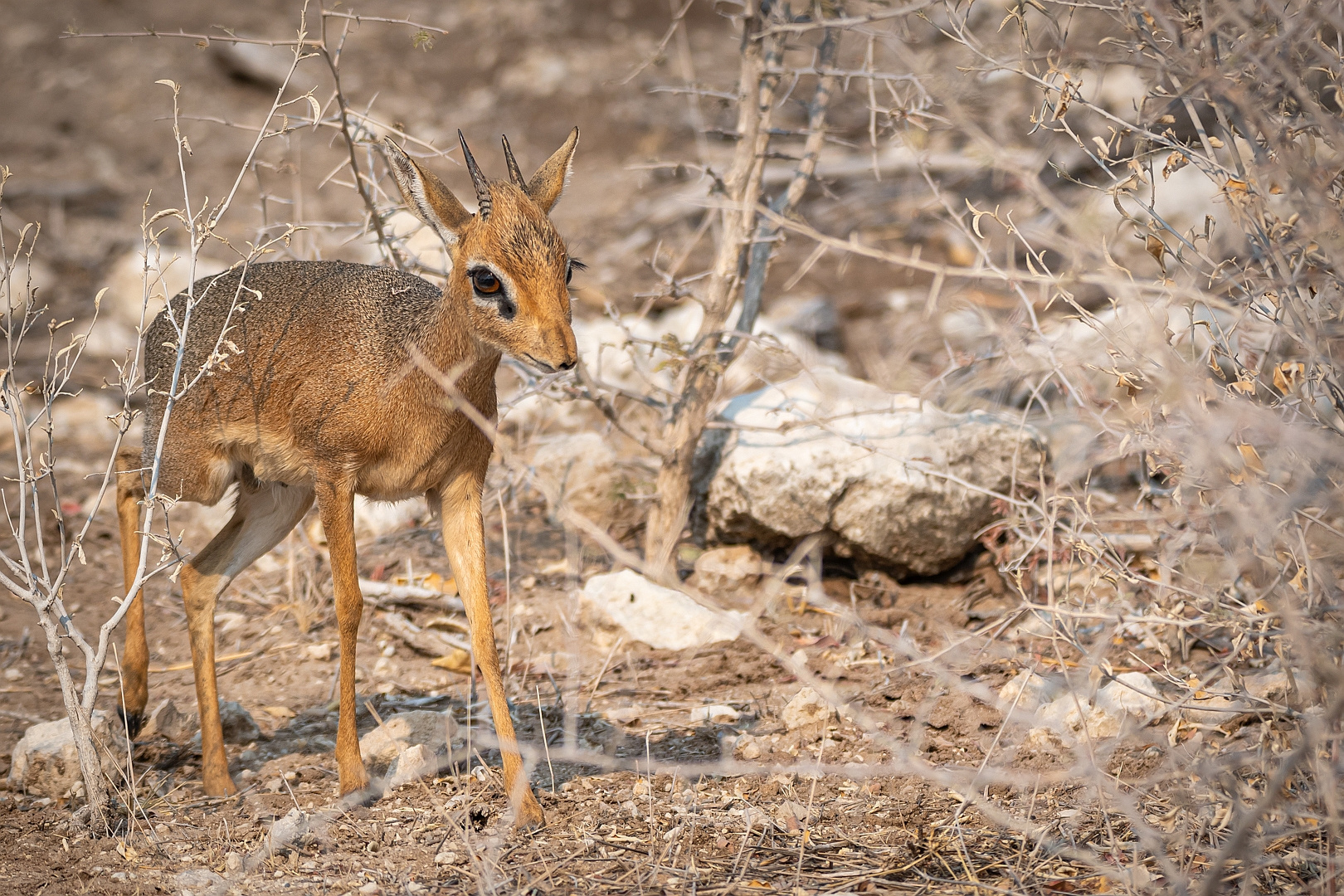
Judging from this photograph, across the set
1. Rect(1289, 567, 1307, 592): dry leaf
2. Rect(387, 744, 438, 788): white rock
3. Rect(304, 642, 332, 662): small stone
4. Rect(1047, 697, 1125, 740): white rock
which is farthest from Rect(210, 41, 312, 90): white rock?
Rect(1289, 567, 1307, 592): dry leaf

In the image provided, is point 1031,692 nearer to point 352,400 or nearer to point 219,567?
point 352,400

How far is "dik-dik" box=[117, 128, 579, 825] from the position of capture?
432 centimetres

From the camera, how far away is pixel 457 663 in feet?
19.8

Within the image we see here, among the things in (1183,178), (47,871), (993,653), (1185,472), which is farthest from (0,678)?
(1183,178)

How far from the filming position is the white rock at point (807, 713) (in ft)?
16.4

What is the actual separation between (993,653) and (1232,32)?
2.87 m

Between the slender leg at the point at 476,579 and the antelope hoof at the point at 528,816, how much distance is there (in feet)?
0.23

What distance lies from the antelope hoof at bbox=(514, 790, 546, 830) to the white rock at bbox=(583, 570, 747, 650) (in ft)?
6.16

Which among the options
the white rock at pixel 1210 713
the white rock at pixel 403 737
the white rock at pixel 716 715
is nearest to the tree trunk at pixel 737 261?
the white rock at pixel 716 715

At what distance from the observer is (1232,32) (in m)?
3.65

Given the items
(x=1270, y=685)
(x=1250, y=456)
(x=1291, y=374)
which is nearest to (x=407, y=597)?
(x=1270, y=685)

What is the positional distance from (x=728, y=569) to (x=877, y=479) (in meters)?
1.03

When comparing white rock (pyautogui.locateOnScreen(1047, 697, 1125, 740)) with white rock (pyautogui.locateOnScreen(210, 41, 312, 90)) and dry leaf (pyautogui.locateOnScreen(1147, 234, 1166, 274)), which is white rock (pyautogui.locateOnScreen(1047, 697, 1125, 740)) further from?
white rock (pyautogui.locateOnScreen(210, 41, 312, 90))

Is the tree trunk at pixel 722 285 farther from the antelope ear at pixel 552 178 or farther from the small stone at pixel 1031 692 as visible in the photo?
the small stone at pixel 1031 692
